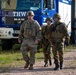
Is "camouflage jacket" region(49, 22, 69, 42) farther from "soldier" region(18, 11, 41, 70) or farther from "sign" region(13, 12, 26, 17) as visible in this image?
"sign" region(13, 12, 26, 17)

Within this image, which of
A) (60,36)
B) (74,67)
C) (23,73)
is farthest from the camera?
(74,67)

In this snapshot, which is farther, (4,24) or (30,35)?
(4,24)

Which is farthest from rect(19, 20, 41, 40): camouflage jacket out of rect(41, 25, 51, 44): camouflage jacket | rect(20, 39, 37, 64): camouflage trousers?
rect(41, 25, 51, 44): camouflage jacket

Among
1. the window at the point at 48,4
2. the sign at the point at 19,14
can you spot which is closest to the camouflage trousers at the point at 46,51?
the window at the point at 48,4

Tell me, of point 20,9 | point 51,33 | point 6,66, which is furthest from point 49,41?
point 20,9

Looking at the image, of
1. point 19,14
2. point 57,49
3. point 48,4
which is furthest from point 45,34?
point 19,14

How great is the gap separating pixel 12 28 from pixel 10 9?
0.96 meters

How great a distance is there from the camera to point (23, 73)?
36.6ft

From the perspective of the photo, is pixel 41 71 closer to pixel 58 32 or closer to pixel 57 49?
pixel 57 49

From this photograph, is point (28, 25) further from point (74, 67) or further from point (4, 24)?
point (4, 24)

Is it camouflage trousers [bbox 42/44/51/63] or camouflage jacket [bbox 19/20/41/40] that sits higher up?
camouflage jacket [bbox 19/20/41/40]

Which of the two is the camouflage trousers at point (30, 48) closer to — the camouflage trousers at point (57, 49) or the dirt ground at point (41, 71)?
the dirt ground at point (41, 71)

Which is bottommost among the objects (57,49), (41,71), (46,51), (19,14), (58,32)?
(41,71)

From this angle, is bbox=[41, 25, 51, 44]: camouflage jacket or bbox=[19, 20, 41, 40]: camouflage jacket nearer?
bbox=[19, 20, 41, 40]: camouflage jacket
